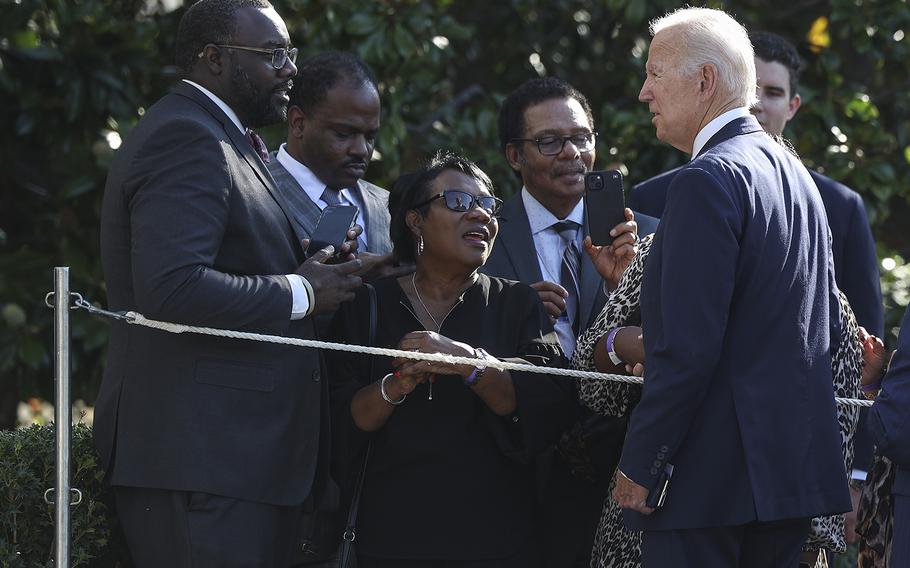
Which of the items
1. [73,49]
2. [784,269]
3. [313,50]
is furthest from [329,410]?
[73,49]

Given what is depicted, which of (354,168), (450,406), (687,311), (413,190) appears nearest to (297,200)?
(354,168)

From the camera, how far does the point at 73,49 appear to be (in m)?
6.47

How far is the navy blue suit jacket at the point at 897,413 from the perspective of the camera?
10.8 ft

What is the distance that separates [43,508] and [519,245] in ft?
6.05

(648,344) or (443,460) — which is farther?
(443,460)

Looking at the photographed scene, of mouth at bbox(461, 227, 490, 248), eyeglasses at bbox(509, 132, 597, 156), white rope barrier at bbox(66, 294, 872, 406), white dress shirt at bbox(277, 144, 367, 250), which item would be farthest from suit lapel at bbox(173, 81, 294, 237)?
eyeglasses at bbox(509, 132, 597, 156)

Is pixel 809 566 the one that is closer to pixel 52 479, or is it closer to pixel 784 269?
pixel 784 269

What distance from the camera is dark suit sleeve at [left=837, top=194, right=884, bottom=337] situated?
15.1 ft

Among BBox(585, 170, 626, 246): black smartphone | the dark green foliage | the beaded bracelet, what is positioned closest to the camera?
the beaded bracelet

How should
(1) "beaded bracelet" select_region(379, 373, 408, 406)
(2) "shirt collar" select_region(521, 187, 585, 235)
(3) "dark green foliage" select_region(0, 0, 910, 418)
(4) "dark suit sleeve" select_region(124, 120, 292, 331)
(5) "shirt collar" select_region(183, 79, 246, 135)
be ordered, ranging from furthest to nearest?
1. (3) "dark green foliage" select_region(0, 0, 910, 418)
2. (2) "shirt collar" select_region(521, 187, 585, 235)
3. (1) "beaded bracelet" select_region(379, 373, 408, 406)
4. (5) "shirt collar" select_region(183, 79, 246, 135)
5. (4) "dark suit sleeve" select_region(124, 120, 292, 331)

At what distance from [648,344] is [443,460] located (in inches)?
35.2

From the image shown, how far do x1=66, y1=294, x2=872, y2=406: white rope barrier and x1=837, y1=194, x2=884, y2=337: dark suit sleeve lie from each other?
1.05m

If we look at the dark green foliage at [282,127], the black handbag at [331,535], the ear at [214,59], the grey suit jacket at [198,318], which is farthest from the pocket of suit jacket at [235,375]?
the dark green foliage at [282,127]

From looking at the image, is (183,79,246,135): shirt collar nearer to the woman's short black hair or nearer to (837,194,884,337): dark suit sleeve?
the woman's short black hair
